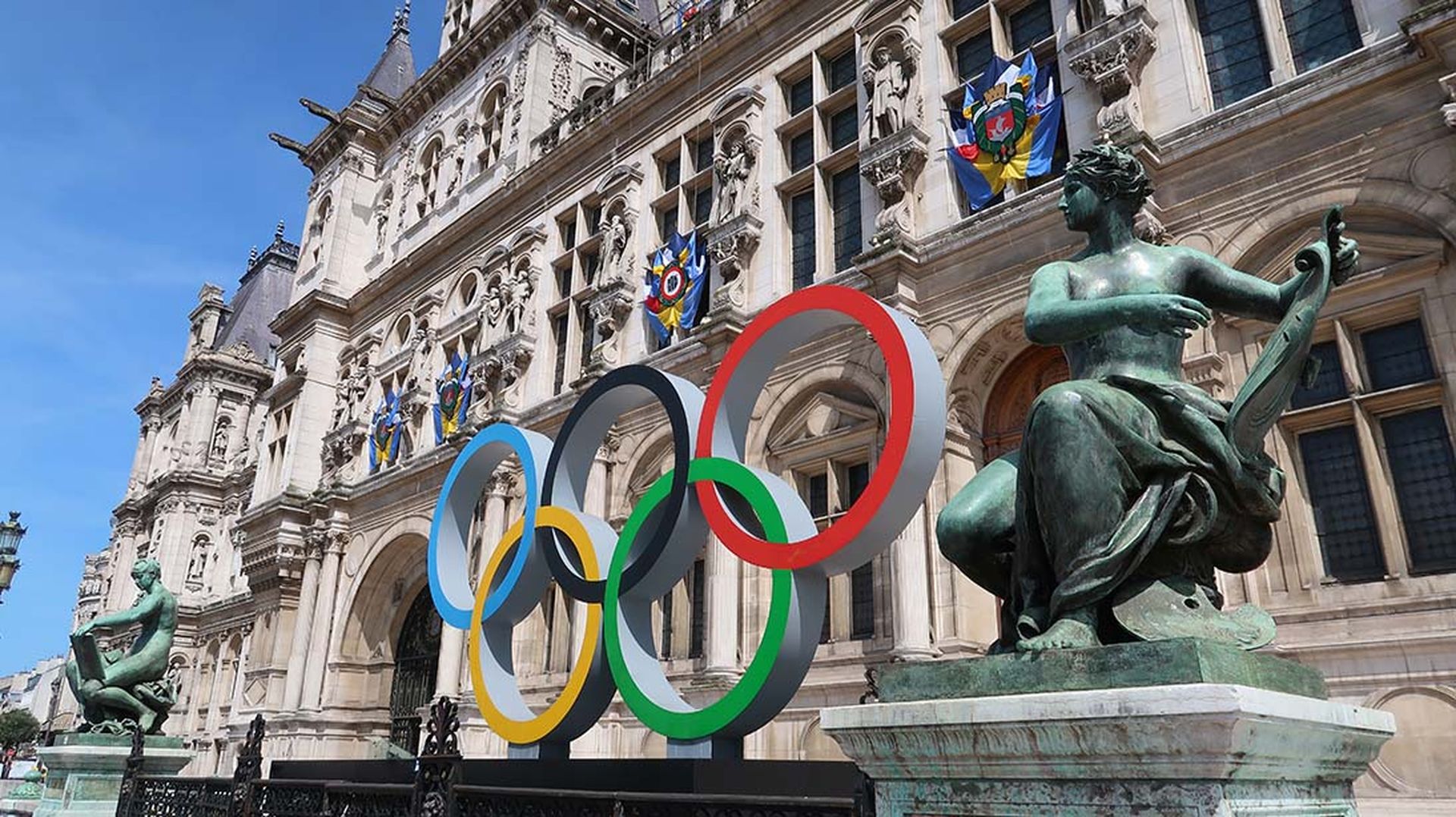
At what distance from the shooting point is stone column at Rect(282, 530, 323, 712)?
27.4 m

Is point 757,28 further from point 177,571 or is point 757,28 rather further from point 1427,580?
point 177,571

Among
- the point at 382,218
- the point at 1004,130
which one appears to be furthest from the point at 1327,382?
the point at 382,218

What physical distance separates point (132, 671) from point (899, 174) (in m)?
14.4

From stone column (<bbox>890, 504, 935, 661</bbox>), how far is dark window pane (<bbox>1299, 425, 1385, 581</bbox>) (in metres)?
4.72

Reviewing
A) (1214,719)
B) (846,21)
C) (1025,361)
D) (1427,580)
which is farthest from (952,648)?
(846,21)

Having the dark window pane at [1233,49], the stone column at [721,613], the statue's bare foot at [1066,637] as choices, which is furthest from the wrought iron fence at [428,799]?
the dark window pane at [1233,49]

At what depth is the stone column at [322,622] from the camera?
88.3 feet

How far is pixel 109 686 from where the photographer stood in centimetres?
1442

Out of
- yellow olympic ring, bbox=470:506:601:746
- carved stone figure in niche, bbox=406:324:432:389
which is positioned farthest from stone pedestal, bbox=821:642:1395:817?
carved stone figure in niche, bbox=406:324:432:389

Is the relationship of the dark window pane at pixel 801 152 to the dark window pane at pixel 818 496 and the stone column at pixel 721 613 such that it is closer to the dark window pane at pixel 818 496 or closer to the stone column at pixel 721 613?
the dark window pane at pixel 818 496

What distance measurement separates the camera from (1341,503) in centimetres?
1098

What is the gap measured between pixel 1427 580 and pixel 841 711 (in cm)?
908

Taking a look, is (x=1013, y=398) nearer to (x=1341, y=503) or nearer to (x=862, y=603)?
(x=862, y=603)

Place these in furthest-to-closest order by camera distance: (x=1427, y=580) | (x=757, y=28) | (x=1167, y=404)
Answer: (x=757, y=28) → (x=1427, y=580) → (x=1167, y=404)
